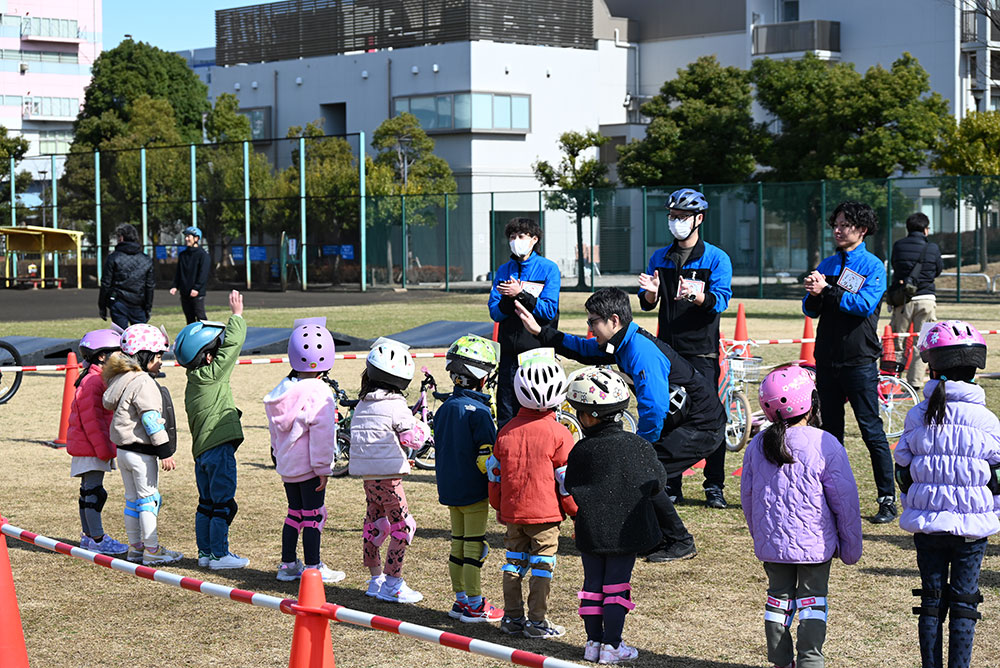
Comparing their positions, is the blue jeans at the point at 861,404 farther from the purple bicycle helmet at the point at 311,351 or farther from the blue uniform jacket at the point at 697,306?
the purple bicycle helmet at the point at 311,351

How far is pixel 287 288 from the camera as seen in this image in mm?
42812

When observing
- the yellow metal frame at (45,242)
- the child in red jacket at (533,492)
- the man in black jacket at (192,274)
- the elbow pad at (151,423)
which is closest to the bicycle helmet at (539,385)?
the child in red jacket at (533,492)

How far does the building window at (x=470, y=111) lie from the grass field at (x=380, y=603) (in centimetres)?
4996

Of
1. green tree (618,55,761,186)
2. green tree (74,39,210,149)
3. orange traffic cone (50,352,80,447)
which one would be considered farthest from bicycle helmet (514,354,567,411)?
green tree (74,39,210,149)

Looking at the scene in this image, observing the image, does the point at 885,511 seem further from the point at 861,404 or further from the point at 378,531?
the point at 378,531

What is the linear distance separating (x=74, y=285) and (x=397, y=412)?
42.6m

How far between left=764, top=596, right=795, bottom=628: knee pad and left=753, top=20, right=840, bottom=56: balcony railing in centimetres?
5576

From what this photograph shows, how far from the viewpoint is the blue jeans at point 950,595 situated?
5000 millimetres

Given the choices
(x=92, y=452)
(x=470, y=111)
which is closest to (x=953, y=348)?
(x=92, y=452)

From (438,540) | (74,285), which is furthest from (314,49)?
(438,540)

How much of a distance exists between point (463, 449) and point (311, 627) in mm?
2181

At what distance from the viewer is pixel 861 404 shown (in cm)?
800

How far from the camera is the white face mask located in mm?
8078

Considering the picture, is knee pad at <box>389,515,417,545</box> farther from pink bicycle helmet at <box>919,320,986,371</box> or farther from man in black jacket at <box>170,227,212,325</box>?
man in black jacket at <box>170,227,212,325</box>
